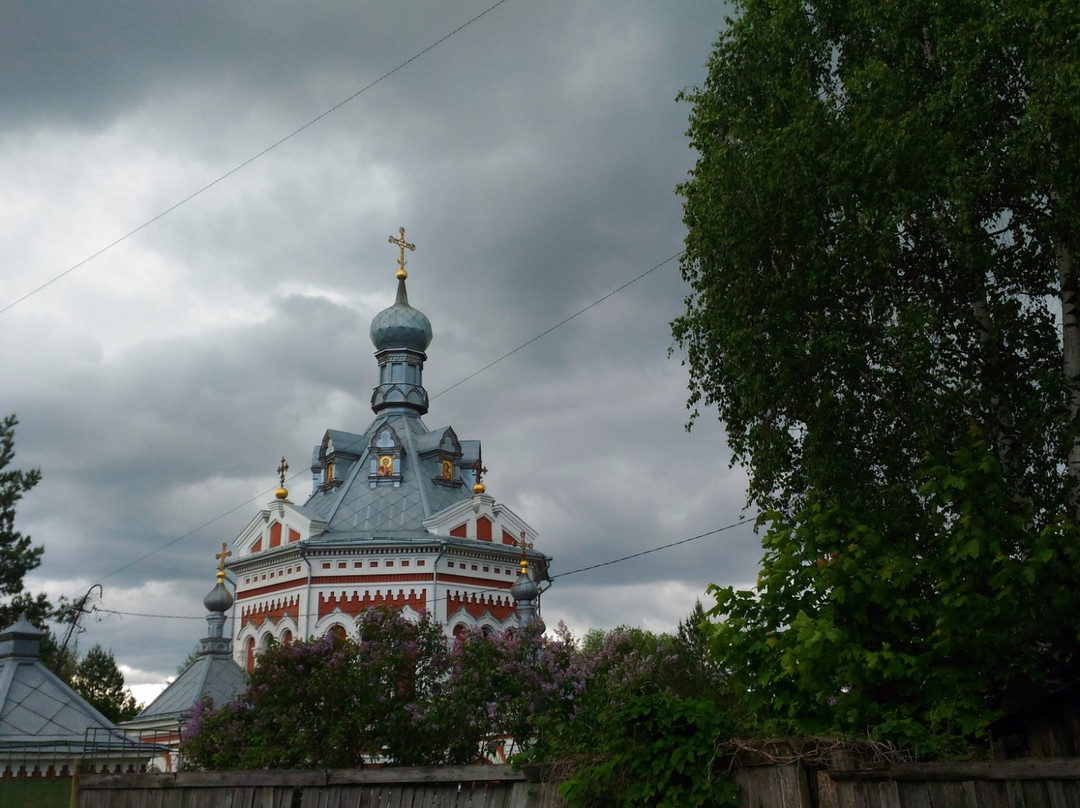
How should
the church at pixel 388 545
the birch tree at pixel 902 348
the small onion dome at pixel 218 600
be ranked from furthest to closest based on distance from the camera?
the small onion dome at pixel 218 600 → the church at pixel 388 545 → the birch tree at pixel 902 348

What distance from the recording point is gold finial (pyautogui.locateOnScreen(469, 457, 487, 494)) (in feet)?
119

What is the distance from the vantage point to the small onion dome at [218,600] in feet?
118

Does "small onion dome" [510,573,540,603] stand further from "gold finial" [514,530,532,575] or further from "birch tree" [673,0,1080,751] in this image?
"birch tree" [673,0,1080,751]

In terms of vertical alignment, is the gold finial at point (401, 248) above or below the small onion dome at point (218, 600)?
above

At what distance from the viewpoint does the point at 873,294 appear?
1281 centimetres

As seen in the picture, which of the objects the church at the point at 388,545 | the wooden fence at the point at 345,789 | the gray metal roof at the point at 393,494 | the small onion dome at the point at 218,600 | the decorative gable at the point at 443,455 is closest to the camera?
the wooden fence at the point at 345,789

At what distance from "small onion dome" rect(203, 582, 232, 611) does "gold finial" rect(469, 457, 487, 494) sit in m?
9.45

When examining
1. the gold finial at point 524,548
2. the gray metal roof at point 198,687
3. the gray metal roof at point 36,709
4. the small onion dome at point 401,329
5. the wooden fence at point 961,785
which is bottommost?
the wooden fence at point 961,785

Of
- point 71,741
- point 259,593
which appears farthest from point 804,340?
point 259,593

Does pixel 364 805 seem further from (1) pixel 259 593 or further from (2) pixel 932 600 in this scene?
(1) pixel 259 593

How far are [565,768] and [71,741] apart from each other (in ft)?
30.5

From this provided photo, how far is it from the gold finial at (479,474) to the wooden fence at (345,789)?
25.9 meters

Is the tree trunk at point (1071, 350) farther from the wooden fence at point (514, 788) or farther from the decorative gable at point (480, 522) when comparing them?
the decorative gable at point (480, 522)

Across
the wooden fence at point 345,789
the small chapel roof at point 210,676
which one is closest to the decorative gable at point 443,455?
the small chapel roof at point 210,676
